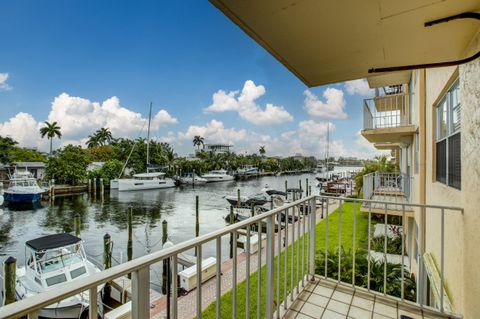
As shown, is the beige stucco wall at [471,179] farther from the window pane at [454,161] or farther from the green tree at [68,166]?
the green tree at [68,166]

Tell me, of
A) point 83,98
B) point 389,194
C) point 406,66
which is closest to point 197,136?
point 83,98

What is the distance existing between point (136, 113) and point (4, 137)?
625 inches

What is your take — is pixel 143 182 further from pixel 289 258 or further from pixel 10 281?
pixel 289 258

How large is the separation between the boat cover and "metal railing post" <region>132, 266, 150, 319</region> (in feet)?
25.6

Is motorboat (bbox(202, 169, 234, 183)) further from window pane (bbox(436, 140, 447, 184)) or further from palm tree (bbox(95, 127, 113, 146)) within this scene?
window pane (bbox(436, 140, 447, 184))

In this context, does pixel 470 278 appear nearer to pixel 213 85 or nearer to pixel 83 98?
pixel 213 85

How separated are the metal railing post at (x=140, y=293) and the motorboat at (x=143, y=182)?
29805mm

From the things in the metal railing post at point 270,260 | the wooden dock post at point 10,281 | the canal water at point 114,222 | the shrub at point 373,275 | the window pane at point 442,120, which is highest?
the window pane at point 442,120

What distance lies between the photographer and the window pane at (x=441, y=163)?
3382mm

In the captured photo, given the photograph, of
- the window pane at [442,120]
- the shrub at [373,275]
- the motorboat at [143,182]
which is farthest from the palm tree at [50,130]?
the window pane at [442,120]

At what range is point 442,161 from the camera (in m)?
3.57

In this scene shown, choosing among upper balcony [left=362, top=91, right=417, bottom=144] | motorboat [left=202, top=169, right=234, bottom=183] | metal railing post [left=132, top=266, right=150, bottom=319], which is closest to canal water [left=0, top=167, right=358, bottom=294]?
upper balcony [left=362, top=91, right=417, bottom=144]

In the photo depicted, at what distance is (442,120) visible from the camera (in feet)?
11.9

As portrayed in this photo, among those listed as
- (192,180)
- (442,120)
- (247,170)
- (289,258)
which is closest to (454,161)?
(442,120)
